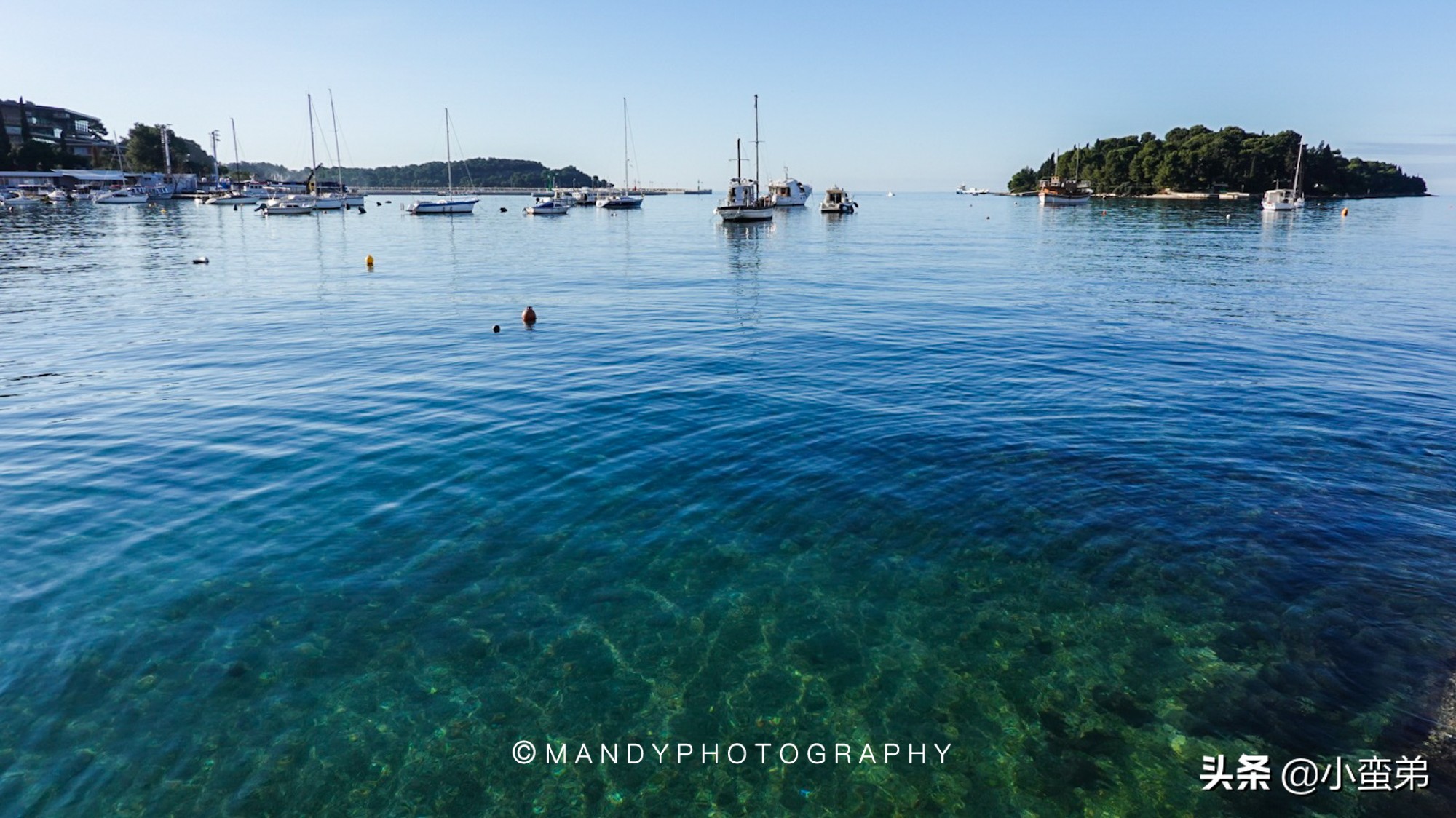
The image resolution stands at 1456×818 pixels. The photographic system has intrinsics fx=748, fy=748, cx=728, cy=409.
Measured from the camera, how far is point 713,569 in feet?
38.7

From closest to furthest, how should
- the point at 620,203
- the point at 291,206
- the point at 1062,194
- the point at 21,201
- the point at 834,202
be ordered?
the point at 291,206 → the point at 21,201 → the point at 834,202 → the point at 620,203 → the point at 1062,194

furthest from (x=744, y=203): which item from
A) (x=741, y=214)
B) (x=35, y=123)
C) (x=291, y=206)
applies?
(x=35, y=123)

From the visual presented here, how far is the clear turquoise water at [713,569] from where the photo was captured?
804 centimetres

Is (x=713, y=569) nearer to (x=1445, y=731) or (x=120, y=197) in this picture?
(x=1445, y=731)

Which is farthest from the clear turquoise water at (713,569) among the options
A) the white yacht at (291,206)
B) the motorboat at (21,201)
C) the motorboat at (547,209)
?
the motorboat at (21,201)

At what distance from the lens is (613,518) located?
13.4m

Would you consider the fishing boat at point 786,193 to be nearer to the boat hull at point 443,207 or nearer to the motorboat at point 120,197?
the boat hull at point 443,207

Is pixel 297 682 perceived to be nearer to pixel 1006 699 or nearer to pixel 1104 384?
pixel 1006 699

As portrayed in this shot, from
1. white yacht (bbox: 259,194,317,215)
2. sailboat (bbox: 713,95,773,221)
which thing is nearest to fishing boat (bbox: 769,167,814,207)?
sailboat (bbox: 713,95,773,221)

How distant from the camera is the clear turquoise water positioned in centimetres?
804

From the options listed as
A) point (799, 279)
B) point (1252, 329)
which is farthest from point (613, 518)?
point (799, 279)

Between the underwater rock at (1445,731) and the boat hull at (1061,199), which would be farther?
the boat hull at (1061,199)

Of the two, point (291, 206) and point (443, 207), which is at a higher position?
point (443, 207)

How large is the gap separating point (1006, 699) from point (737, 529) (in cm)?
537
